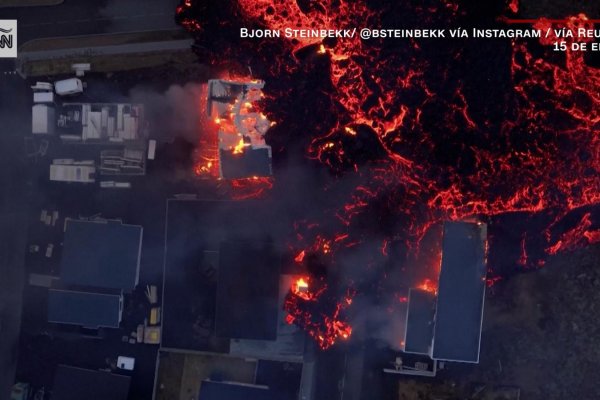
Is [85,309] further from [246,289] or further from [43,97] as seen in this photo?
[43,97]

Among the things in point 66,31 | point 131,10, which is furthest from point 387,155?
point 66,31

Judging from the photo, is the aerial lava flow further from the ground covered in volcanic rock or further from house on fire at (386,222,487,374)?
house on fire at (386,222,487,374)

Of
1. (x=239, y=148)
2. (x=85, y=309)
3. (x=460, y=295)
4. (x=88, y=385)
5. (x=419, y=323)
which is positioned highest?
(x=239, y=148)

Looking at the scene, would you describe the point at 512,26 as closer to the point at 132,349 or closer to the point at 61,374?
the point at 132,349

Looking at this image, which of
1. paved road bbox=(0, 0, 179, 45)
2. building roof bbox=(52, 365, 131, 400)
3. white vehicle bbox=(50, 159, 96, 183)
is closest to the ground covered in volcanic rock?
building roof bbox=(52, 365, 131, 400)

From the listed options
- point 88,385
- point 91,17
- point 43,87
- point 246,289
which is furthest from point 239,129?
point 88,385

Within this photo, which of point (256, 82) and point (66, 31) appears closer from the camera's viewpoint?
point (256, 82)

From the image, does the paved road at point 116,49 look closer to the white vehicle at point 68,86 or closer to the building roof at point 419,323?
the white vehicle at point 68,86
